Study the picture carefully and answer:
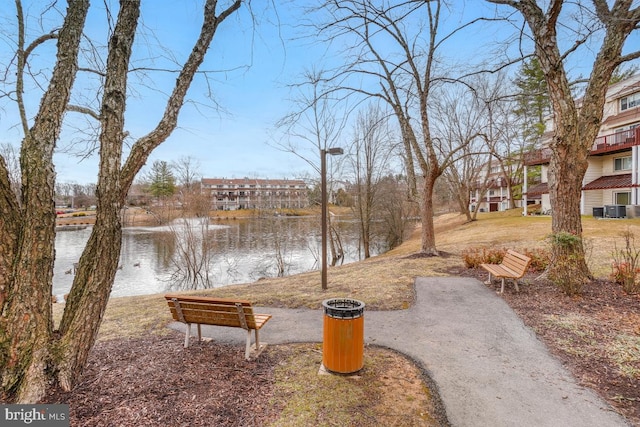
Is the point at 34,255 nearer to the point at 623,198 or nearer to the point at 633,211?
the point at 633,211

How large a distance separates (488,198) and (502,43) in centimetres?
5010

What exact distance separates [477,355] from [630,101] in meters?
30.7

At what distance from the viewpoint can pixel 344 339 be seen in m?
3.56

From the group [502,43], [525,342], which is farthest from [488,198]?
[525,342]

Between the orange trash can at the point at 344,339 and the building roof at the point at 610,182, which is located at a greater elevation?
the building roof at the point at 610,182

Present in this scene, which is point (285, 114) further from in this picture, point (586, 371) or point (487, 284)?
point (586, 371)

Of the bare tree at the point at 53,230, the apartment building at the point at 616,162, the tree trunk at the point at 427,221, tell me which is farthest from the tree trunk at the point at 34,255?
the apartment building at the point at 616,162

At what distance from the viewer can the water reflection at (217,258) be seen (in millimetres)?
15055

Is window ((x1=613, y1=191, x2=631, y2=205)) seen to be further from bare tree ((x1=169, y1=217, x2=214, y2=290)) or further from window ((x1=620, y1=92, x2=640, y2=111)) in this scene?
bare tree ((x1=169, y1=217, x2=214, y2=290))

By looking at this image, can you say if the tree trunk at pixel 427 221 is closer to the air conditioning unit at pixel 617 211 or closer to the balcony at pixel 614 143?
the balcony at pixel 614 143

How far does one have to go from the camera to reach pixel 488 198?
172 ft

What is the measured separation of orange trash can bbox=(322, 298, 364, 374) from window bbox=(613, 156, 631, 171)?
28.0 meters

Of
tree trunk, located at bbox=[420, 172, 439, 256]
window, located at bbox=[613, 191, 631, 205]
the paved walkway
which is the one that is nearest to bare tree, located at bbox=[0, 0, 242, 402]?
the paved walkway

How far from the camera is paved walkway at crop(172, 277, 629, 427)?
291cm
